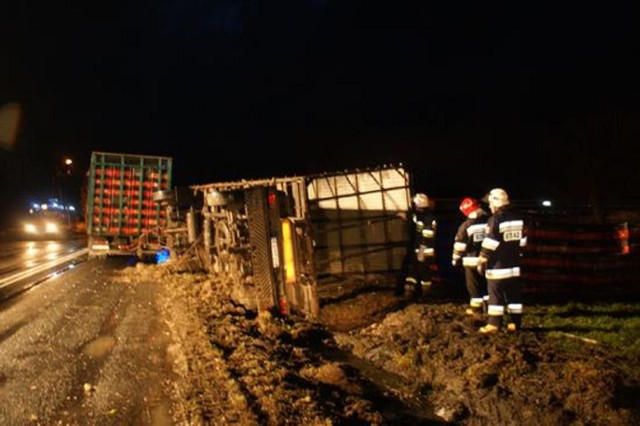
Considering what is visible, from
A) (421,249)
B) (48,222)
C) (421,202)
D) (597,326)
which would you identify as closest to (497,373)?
(597,326)

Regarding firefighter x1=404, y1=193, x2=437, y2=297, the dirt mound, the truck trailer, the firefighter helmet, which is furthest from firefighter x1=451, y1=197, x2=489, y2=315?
the truck trailer

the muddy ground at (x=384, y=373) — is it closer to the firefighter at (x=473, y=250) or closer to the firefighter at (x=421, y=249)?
the firefighter at (x=473, y=250)

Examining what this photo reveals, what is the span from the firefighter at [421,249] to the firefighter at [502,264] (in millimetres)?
2486

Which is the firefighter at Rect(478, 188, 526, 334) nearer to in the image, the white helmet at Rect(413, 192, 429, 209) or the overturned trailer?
the white helmet at Rect(413, 192, 429, 209)

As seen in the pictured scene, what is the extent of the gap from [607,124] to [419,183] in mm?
10483

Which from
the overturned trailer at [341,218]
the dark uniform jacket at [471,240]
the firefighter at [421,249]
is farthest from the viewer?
the overturned trailer at [341,218]

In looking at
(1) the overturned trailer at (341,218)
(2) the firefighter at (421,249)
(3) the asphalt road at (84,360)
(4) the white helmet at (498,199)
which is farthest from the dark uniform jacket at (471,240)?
(3) the asphalt road at (84,360)

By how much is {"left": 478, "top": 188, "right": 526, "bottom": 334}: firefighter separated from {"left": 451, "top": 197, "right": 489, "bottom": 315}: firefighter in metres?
0.75

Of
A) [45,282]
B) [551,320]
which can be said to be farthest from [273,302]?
[45,282]

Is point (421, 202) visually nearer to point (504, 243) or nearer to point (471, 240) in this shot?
point (471, 240)

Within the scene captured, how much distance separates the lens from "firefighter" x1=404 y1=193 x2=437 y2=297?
9.14 metres

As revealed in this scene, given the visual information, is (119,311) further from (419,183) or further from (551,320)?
(419,183)

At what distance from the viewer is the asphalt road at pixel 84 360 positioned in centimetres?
458

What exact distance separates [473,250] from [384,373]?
2581mm
